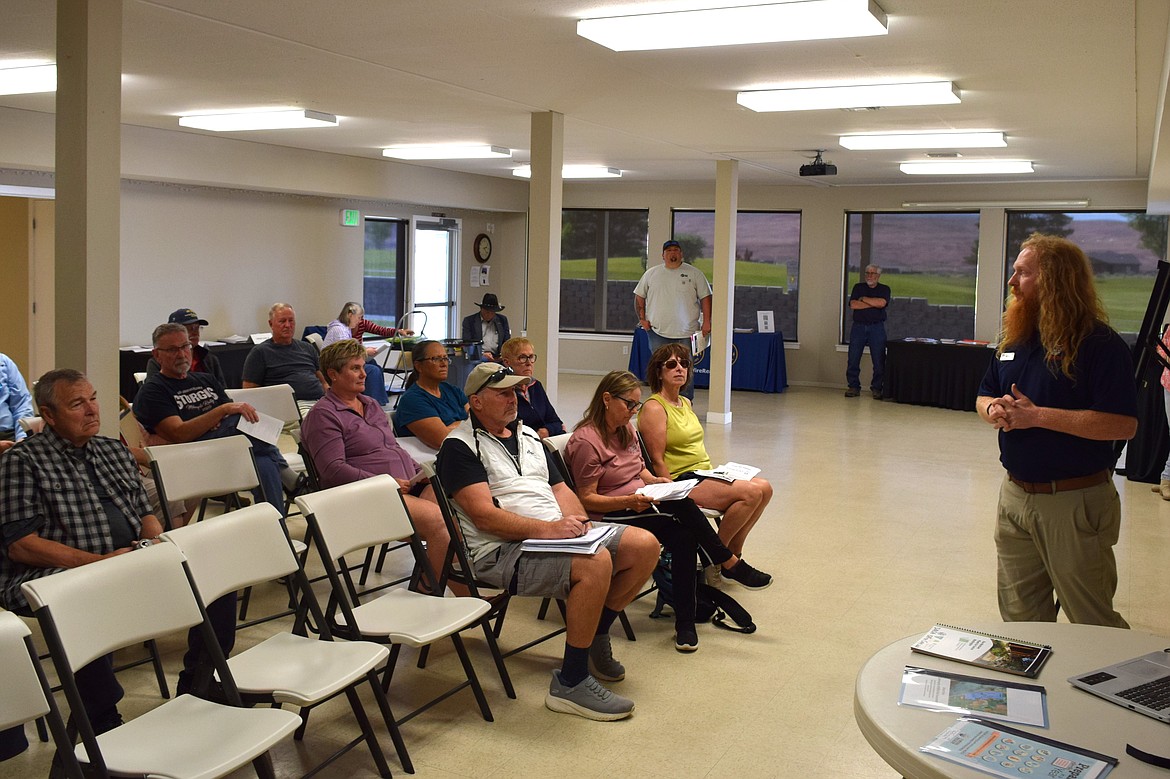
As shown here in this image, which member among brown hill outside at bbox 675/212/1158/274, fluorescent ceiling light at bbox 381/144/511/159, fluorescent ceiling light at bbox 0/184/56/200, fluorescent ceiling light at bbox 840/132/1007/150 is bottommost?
fluorescent ceiling light at bbox 0/184/56/200

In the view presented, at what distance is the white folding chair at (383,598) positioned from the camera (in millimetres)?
3377

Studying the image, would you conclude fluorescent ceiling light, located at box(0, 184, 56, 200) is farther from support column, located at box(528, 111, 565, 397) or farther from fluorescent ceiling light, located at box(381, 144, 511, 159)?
support column, located at box(528, 111, 565, 397)

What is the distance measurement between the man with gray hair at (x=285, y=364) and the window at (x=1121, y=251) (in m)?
9.64

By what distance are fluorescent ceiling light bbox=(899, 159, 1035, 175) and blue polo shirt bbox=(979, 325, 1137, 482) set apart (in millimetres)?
8190

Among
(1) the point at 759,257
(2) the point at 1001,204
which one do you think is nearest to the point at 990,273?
(2) the point at 1001,204

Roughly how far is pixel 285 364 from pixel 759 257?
9.80 meters

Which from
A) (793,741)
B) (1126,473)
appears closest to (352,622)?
(793,741)

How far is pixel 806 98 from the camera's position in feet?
22.0

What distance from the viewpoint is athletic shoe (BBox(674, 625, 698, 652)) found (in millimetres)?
4395

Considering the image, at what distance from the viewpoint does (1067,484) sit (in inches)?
131

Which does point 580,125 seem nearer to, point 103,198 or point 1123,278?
point 103,198

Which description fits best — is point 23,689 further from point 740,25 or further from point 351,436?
point 740,25

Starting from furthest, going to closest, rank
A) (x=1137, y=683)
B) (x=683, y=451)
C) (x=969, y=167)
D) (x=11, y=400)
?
1. (x=969, y=167)
2. (x=11, y=400)
3. (x=683, y=451)
4. (x=1137, y=683)

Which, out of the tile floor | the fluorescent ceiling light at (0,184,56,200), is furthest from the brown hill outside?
the fluorescent ceiling light at (0,184,56,200)
